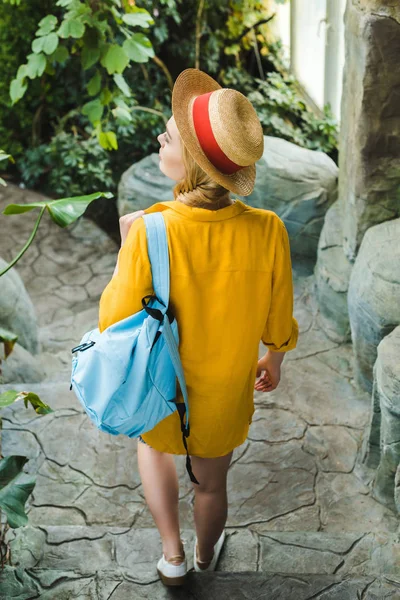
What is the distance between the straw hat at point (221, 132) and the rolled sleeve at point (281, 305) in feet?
0.74

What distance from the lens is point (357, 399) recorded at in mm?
4234

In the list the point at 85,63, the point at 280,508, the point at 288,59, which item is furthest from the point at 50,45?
the point at 288,59

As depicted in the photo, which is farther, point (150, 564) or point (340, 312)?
point (340, 312)

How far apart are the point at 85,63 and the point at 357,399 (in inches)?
99.1

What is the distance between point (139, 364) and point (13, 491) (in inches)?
22.9

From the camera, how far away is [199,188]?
213 centimetres

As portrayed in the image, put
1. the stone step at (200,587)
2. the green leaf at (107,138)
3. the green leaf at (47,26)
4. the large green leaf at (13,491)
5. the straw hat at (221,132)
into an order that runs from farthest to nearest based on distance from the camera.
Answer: the green leaf at (107,138)
the green leaf at (47,26)
the stone step at (200,587)
the large green leaf at (13,491)
the straw hat at (221,132)

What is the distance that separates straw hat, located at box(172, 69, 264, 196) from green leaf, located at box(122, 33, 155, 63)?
202 cm

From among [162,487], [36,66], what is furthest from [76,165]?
[162,487]

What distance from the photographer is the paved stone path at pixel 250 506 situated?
2609mm

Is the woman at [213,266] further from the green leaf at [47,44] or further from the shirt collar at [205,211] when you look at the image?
the green leaf at [47,44]

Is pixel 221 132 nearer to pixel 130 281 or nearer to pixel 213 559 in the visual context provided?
pixel 130 281

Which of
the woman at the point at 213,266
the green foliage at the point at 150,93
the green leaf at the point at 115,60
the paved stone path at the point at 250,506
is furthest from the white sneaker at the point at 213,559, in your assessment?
the green foliage at the point at 150,93

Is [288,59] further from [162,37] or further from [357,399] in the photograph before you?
[357,399]
